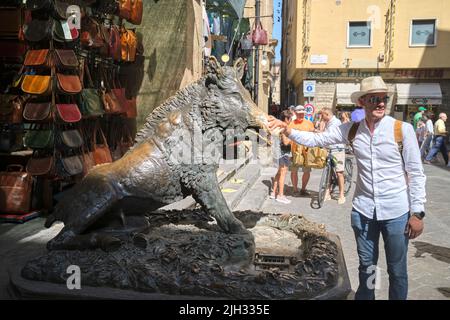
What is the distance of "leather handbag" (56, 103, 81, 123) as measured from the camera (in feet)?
17.5

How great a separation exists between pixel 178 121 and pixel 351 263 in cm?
256

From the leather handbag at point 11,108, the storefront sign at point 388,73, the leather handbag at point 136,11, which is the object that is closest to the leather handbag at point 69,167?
the leather handbag at point 11,108

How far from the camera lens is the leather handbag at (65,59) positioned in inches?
210

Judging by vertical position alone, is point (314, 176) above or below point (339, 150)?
below

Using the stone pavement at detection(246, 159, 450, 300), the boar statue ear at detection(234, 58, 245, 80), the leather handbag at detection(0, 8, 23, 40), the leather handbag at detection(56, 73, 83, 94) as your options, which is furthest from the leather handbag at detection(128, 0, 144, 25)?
the boar statue ear at detection(234, 58, 245, 80)

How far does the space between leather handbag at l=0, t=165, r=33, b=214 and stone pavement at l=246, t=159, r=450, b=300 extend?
10.4 feet

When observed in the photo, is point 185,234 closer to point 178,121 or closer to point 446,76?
point 178,121

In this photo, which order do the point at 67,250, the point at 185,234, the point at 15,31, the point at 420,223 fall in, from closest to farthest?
the point at 420,223 → the point at 67,250 → the point at 185,234 → the point at 15,31

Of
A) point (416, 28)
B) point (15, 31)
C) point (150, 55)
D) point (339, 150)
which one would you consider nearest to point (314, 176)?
point (339, 150)

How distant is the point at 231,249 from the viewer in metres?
3.47

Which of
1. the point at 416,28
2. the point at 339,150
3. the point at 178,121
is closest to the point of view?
the point at 178,121

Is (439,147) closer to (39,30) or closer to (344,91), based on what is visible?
(344,91)

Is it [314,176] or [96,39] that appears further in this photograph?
[314,176]

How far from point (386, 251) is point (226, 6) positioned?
8.66 metres
